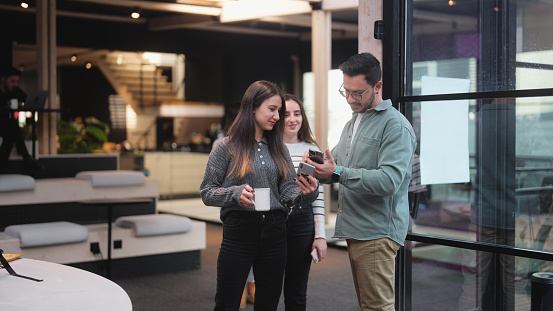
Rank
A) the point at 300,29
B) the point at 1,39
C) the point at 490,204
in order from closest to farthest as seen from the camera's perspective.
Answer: the point at 490,204 < the point at 1,39 < the point at 300,29

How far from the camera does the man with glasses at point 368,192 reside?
270cm

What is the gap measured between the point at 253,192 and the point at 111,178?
4.14 m

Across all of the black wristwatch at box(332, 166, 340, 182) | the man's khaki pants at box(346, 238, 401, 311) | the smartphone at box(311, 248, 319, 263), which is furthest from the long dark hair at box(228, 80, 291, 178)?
the smartphone at box(311, 248, 319, 263)

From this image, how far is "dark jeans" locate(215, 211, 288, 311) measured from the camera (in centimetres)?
284

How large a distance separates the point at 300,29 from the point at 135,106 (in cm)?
497

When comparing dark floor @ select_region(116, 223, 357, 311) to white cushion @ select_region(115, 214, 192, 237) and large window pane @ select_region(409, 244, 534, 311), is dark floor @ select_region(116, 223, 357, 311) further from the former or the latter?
large window pane @ select_region(409, 244, 534, 311)

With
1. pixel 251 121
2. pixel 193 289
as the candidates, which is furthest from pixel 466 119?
pixel 193 289

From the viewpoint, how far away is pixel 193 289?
5645mm

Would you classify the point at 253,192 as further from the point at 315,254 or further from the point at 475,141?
the point at 475,141

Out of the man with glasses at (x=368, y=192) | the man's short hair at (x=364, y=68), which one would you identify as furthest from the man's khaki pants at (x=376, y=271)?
the man's short hair at (x=364, y=68)

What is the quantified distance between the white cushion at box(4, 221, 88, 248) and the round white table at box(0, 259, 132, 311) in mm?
3188

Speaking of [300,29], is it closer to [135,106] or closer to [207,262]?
[135,106]

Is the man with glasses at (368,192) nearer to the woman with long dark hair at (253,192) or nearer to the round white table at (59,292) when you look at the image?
the woman with long dark hair at (253,192)

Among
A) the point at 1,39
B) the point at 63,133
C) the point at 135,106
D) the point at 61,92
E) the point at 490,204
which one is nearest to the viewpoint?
the point at 490,204
